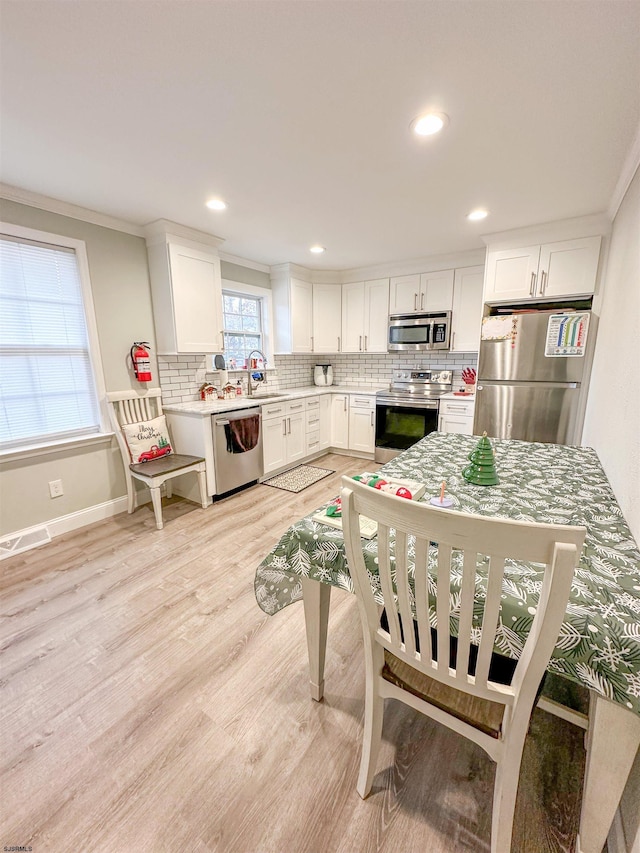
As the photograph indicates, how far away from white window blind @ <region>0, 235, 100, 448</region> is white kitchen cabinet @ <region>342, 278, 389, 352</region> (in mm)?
2989

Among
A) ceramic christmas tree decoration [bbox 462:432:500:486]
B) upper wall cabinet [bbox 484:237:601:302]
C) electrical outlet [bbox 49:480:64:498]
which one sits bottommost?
electrical outlet [bbox 49:480:64:498]

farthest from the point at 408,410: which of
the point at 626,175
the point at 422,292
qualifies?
the point at 626,175

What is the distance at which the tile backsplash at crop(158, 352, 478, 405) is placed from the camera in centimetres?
338

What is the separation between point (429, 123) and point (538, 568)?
191cm

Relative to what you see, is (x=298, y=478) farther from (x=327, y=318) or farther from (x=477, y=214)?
(x=477, y=214)

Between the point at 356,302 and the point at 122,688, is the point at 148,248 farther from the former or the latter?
the point at 122,688

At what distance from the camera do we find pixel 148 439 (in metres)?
2.98

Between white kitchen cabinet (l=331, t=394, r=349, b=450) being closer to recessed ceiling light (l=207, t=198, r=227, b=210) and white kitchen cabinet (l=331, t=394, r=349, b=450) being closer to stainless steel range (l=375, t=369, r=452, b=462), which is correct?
stainless steel range (l=375, t=369, r=452, b=462)

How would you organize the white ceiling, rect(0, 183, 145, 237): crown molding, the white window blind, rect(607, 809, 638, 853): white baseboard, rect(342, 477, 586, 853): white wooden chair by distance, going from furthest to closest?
the white window blind, rect(0, 183, 145, 237): crown molding, the white ceiling, rect(607, 809, 638, 853): white baseboard, rect(342, 477, 586, 853): white wooden chair

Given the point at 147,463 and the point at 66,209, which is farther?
the point at 147,463

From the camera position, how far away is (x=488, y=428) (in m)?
3.31

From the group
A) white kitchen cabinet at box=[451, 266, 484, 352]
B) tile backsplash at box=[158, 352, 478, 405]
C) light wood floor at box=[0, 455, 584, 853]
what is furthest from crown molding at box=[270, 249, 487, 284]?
light wood floor at box=[0, 455, 584, 853]

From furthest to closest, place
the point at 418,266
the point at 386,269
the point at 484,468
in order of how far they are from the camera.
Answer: the point at 386,269
the point at 418,266
the point at 484,468

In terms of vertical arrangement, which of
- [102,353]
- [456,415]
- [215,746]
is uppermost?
[102,353]
